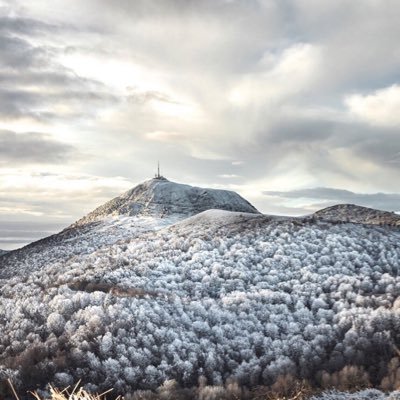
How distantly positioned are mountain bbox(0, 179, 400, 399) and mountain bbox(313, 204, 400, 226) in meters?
10.6

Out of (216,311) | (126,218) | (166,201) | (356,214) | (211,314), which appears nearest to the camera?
(211,314)

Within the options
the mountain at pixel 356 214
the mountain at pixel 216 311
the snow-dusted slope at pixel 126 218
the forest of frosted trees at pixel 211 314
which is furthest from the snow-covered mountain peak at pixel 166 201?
the forest of frosted trees at pixel 211 314

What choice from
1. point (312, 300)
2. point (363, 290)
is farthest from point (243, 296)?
point (363, 290)

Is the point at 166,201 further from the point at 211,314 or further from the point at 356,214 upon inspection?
the point at 211,314

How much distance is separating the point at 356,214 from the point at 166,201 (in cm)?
2886

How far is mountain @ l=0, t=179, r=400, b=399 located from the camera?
12.9 metres

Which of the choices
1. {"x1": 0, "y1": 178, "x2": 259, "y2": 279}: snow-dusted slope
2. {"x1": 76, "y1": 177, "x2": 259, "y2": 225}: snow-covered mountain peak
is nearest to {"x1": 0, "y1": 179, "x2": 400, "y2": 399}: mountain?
{"x1": 0, "y1": 178, "x2": 259, "y2": 279}: snow-dusted slope

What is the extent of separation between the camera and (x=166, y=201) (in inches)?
2522

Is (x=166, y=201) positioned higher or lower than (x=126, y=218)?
higher

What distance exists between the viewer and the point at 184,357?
538 inches

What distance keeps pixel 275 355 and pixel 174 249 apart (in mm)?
12413

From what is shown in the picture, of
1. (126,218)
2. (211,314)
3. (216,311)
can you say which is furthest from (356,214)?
(211,314)

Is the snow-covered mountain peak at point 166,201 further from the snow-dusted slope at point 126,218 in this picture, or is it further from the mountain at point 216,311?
the mountain at point 216,311

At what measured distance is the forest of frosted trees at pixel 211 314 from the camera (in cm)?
1295
